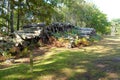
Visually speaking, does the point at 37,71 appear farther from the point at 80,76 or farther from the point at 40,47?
the point at 40,47

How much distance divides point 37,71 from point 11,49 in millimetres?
5871

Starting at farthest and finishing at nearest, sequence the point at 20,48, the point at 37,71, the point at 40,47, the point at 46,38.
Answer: the point at 46,38
the point at 40,47
the point at 20,48
the point at 37,71

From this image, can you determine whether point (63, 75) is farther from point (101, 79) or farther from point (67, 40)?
point (67, 40)

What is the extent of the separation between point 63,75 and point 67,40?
962 cm

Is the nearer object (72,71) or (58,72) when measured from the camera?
(58,72)

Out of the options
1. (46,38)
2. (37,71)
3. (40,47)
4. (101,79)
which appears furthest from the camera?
(46,38)

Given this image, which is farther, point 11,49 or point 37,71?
point 11,49

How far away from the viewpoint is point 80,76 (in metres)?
11.1

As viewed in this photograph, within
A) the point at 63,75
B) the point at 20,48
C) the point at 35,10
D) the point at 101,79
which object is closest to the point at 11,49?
the point at 20,48

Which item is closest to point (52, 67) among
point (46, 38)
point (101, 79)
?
point (101, 79)

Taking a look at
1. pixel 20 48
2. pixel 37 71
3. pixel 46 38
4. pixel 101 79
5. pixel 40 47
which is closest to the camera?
pixel 101 79

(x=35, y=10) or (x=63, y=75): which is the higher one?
(x=35, y=10)

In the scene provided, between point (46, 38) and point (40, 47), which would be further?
point (46, 38)

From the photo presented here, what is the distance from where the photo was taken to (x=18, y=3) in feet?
53.4
